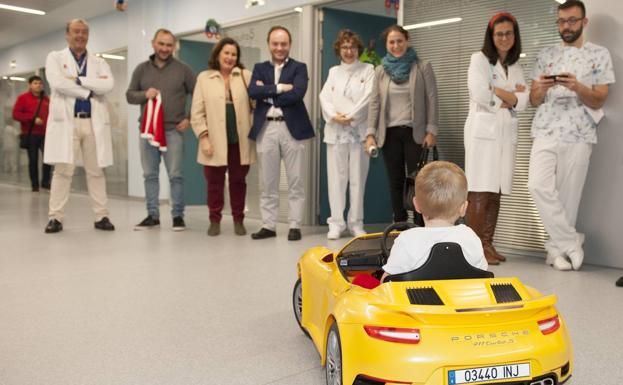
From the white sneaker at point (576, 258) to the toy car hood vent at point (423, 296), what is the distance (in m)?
2.99

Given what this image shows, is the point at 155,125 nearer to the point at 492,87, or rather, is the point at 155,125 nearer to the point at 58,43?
the point at 492,87

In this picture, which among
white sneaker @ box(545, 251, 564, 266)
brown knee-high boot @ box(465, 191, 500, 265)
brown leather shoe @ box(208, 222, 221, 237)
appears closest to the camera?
white sneaker @ box(545, 251, 564, 266)


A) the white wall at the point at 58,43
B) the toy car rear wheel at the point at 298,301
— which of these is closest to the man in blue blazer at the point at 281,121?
the toy car rear wheel at the point at 298,301

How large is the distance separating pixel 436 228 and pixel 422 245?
0.07 meters

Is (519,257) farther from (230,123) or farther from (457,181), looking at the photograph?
(457,181)

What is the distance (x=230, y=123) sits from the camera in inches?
227

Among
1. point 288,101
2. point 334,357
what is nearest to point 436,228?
point 334,357

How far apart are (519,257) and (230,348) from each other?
3101mm

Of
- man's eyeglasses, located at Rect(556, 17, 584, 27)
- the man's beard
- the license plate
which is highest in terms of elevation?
man's eyeglasses, located at Rect(556, 17, 584, 27)

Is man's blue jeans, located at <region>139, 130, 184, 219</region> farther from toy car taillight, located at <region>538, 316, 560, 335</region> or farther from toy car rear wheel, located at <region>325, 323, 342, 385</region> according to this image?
toy car taillight, located at <region>538, 316, 560, 335</region>

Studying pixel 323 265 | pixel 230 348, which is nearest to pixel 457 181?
pixel 323 265

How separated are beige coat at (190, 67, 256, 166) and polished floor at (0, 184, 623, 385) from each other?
786mm

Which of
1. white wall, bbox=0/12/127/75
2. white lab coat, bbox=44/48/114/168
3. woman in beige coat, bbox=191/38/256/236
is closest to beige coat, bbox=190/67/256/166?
woman in beige coat, bbox=191/38/256/236

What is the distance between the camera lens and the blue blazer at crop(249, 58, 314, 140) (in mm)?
5547
